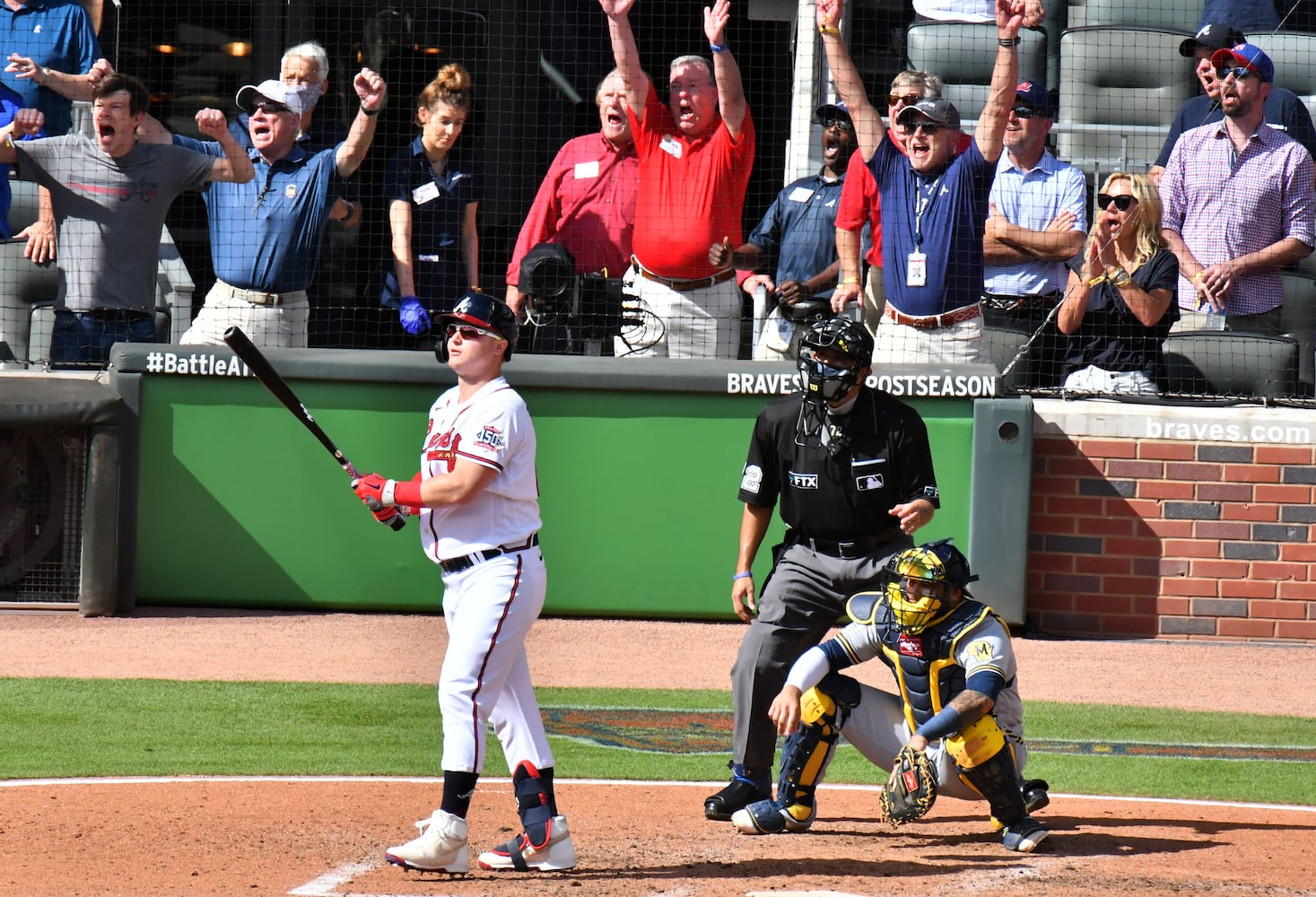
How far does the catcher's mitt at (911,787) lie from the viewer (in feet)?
15.5

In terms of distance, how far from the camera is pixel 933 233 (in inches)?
356

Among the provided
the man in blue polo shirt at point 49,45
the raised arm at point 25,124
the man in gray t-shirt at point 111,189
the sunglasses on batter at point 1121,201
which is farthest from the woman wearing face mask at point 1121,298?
the man in blue polo shirt at point 49,45

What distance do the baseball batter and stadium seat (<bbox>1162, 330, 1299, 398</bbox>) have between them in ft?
18.6

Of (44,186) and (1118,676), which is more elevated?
(44,186)

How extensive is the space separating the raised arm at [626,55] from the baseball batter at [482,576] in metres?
4.98

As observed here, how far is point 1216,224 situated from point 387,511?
21.0 ft

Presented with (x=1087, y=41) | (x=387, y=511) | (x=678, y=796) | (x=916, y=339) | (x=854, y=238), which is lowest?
(x=678, y=796)

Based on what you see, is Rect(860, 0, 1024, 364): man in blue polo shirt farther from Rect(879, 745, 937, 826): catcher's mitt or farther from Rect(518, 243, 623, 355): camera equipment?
Rect(879, 745, 937, 826): catcher's mitt

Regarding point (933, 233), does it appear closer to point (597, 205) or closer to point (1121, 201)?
point (1121, 201)

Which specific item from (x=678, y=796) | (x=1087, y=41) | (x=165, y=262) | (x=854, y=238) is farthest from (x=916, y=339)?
(x=165, y=262)

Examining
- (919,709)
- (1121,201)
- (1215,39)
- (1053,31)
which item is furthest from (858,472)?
(1053,31)

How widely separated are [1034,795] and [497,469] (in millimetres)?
2016

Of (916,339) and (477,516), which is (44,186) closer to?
(916,339)

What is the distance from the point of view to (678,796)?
227 inches
